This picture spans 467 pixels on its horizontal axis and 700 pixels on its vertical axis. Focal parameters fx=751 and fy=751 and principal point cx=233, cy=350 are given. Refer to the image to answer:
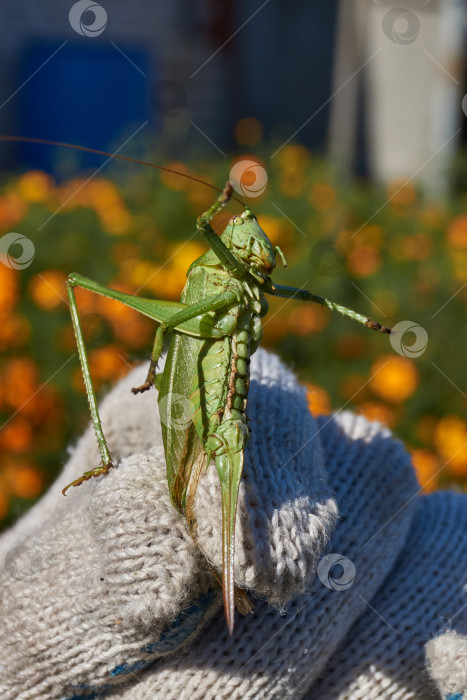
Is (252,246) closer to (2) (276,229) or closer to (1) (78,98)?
(2) (276,229)

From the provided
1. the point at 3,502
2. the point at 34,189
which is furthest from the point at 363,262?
the point at 3,502

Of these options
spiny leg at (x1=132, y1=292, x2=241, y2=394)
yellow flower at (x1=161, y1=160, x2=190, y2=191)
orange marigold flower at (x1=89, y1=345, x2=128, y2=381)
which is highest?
yellow flower at (x1=161, y1=160, x2=190, y2=191)

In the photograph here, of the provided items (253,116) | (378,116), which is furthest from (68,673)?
(253,116)

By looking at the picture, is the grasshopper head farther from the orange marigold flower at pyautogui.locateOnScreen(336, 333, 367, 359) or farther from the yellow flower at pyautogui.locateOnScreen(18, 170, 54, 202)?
the yellow flower at pyautogui.locateOnScreen(18, 170, 54, 202)

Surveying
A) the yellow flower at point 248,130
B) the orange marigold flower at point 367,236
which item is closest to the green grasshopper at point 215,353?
the orange marigold flower at point 367,236

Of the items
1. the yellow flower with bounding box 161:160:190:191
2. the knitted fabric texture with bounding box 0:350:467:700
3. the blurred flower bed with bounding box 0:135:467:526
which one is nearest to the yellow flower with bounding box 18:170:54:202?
the blurred flower bed with bounding box 0:135:467:526

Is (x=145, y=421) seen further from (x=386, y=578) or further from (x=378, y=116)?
(x=378, y=116)
